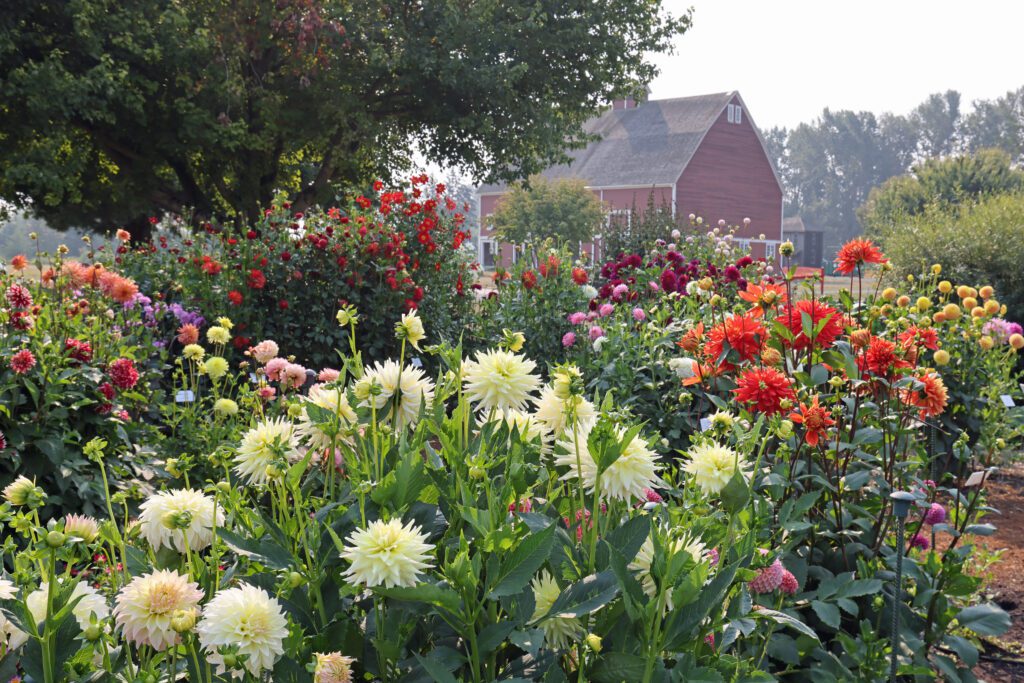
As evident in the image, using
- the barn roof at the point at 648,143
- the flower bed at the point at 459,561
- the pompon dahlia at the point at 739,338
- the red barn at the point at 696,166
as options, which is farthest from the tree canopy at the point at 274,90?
the barn roof at the point at 648,143

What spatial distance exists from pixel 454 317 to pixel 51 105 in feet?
29.6

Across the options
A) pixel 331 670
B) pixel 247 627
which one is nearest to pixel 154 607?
pixel 247 627

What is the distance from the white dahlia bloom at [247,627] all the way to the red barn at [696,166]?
103 feet

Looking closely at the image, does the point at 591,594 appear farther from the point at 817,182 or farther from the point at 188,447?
the point at 817,182

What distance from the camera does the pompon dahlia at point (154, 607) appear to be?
1151 mm

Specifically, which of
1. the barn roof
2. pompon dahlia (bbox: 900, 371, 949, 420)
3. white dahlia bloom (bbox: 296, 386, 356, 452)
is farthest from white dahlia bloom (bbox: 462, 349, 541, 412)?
the barn roof

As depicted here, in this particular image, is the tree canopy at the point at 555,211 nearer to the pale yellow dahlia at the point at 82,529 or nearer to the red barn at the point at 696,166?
the red barn at the point at 696,166

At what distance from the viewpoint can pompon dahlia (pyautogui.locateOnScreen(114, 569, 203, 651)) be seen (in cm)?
115

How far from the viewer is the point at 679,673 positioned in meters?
1.19

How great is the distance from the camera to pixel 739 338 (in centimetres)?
276

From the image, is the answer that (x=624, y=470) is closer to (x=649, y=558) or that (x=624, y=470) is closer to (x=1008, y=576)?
(x=649, y=558)

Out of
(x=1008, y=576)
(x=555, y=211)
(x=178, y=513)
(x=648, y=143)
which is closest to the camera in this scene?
(x=178, y=513)

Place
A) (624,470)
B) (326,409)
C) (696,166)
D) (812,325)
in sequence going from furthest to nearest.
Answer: (696,166)
(812,325)
(326,409)
(624,470)

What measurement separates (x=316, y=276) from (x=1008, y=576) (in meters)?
5.16
